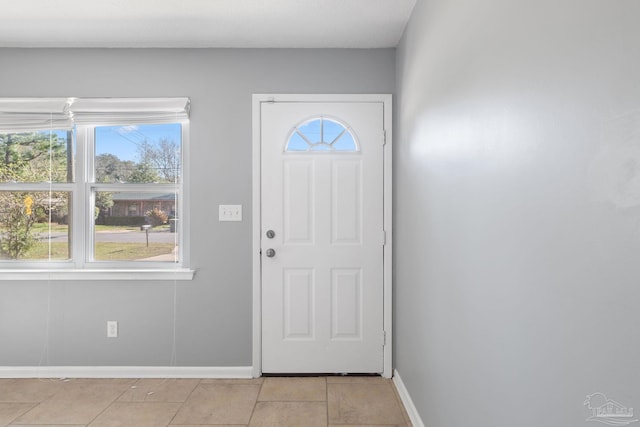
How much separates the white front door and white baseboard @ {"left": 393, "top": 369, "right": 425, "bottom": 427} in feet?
0.59

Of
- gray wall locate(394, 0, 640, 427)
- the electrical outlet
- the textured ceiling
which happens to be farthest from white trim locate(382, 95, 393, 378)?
the electrical outlet

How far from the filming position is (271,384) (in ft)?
9.53

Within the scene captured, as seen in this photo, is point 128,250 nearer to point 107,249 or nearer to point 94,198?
point 107,249

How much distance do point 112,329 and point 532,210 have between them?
2.96 m

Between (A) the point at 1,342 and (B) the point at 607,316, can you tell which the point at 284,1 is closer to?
(B) the point at 607,316

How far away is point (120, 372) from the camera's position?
3.01 meters

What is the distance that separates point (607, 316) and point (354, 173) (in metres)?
2.28

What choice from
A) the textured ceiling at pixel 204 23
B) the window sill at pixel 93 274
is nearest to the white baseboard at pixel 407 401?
the window sill at pixel 93 274

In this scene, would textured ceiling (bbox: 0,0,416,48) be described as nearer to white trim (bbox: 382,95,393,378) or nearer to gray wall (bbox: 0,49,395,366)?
gray wall (bbox: 0,49,395,366)

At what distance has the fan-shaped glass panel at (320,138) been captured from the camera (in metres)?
3.04

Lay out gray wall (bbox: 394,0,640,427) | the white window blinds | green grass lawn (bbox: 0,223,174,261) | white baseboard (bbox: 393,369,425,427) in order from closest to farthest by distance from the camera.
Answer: gray wall (bbox: 394,0,640,427) → white baseboard (bbox: 393,369,425,427) → the white window blinds → green grass lawn (bbox: 0,223,174,261)

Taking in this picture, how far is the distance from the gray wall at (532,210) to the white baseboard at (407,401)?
0.27m

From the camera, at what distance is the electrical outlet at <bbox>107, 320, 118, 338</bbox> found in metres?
3.02

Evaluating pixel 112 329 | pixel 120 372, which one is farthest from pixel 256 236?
pixel 120 372
